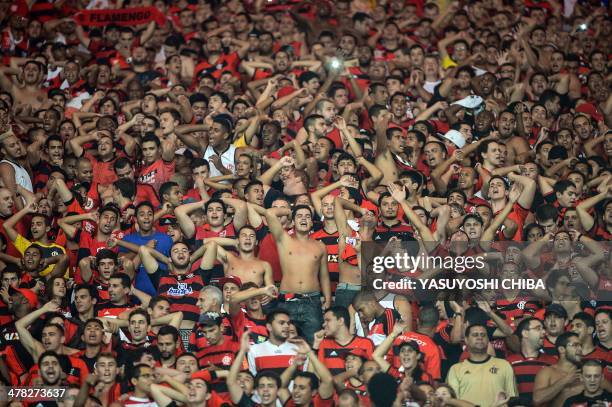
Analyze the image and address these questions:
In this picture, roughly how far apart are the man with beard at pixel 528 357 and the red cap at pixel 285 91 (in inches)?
215

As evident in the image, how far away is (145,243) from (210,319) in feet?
5.38

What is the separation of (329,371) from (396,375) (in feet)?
2.19

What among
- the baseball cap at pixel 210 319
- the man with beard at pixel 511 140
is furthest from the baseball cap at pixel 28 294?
the man with beard at pixel 511 140

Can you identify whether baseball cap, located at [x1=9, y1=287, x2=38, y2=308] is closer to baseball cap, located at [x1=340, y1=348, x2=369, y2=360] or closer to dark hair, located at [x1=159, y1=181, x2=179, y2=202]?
dark hair, located at [x1=159, y1=181, x2=179, y2=202]

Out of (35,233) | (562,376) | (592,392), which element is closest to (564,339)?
(562,376)

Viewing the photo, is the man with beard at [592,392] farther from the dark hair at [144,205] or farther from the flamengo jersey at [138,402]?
the dark hair at [144,205]

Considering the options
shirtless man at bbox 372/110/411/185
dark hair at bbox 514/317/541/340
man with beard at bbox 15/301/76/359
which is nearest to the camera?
dark hair at bbox 514/317/541/340

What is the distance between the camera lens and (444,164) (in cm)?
1587

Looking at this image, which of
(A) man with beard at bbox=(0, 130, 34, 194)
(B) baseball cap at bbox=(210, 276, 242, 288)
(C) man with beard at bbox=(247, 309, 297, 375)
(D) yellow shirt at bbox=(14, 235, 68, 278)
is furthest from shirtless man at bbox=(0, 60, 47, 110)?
(C) man with beard at bbox=(247, 309, 297, 375)

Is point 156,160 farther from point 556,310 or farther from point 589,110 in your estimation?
point 589,110

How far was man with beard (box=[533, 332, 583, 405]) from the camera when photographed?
1285 cm

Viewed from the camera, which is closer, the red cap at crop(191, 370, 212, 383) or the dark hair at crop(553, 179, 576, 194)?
the red cap at crop(191, 370, 212, 383)

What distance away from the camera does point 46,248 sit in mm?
14906

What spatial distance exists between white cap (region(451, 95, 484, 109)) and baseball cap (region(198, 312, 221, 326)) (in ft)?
17.8
